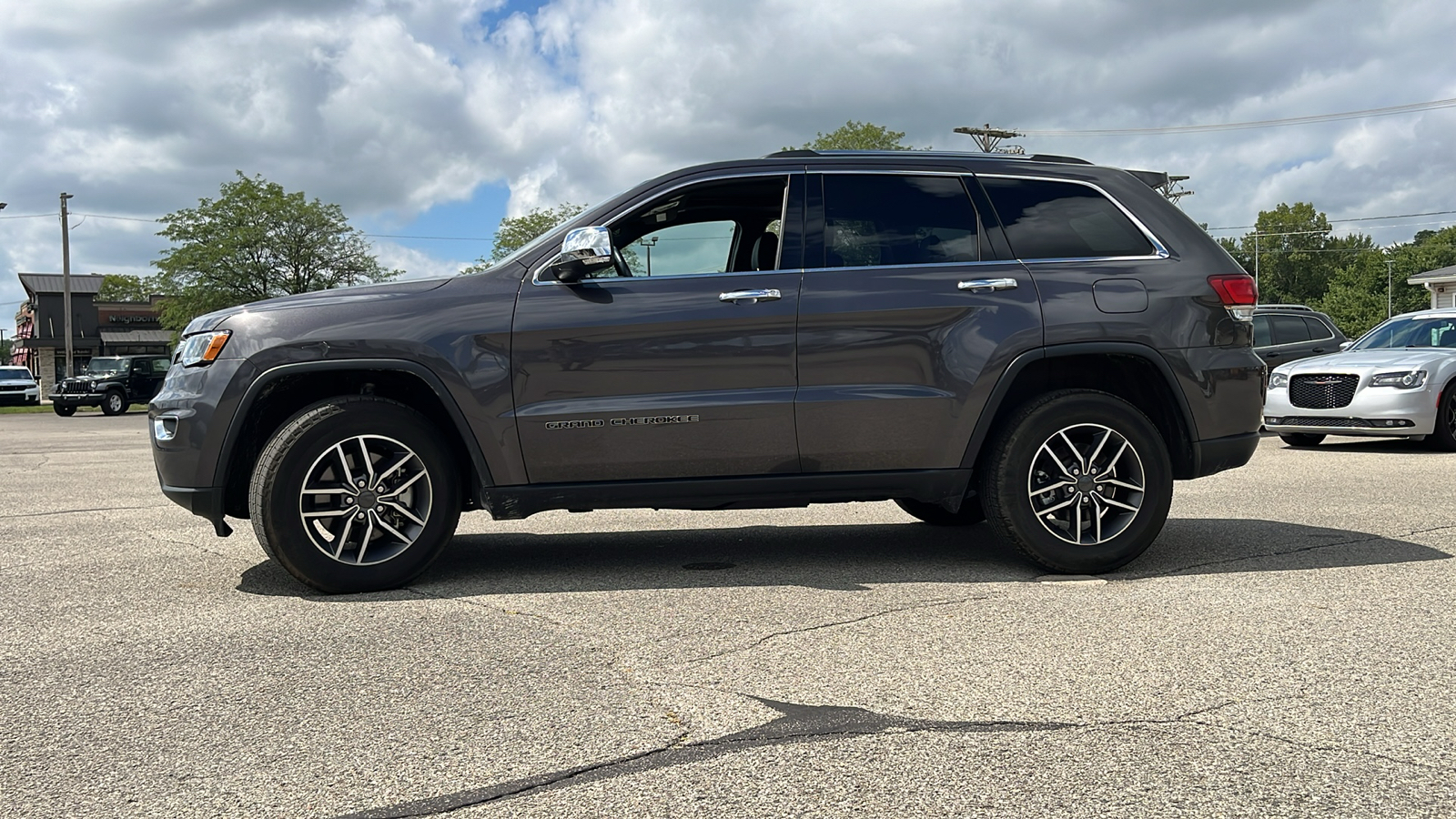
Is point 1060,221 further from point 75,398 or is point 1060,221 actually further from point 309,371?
point 75,398

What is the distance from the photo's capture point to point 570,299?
5.11 metres

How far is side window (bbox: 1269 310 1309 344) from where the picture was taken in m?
15.8

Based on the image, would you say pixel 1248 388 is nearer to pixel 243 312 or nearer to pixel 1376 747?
pixel 1376 747

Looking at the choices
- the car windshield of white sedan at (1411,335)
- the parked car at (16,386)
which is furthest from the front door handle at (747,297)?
the parked car at (16,386)

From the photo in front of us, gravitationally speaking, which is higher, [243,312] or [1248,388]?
[243,312]

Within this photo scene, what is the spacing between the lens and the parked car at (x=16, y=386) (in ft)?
126

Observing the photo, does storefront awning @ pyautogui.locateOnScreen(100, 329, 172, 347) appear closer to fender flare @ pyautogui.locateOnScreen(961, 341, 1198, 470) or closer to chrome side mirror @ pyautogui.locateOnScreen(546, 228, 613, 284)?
chrome side mirror @ pyautogui.locateOnScreen(546, 228, 613, 284)

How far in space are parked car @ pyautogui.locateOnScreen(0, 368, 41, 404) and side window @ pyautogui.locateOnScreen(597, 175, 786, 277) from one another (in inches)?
1579

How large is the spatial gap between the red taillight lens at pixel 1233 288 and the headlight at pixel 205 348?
4.36 m

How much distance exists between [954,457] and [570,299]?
1825 mm

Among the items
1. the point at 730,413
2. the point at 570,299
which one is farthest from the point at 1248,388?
the point at 570,299

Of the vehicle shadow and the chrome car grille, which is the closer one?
the vehicle shadow

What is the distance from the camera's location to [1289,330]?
626 inches

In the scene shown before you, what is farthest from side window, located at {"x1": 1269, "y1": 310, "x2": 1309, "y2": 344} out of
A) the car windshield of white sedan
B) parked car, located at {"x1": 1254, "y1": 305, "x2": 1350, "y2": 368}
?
the car windshield of white sedan
